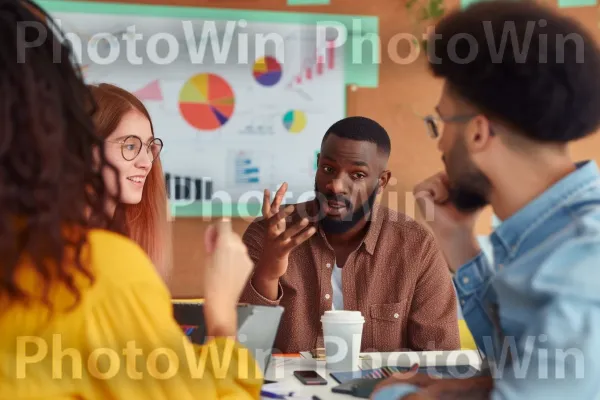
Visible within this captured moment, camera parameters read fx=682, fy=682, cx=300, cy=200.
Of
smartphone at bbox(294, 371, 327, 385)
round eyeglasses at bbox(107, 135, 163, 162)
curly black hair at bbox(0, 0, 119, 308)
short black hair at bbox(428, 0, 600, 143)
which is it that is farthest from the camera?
round eyeglasses at bbox(107, 135, 163, 162)

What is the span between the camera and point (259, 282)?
5.41 feet

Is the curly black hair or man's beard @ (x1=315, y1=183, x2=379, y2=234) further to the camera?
man's beard @ (x1=315, y1=183, x2=379, y2=234)

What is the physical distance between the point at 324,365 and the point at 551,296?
65 centimetres

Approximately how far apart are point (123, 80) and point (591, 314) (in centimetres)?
212

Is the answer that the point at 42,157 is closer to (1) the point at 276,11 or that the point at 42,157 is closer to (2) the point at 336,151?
(2) the point at 336,151

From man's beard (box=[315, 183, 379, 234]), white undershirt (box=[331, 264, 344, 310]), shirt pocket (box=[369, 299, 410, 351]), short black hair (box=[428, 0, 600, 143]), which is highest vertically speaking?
short black hair (box=[428, 0, 600, 143])

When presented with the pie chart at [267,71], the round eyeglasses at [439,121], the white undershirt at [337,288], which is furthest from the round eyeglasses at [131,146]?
the pie chart at [267,71]

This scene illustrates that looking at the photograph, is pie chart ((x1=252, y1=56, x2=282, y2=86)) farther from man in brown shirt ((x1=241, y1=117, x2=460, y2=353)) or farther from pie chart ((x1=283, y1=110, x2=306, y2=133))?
man in brown shirt ((x1=241, y1=117, x2=460, y2=353))

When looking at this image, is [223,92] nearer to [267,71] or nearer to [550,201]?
[267,71]

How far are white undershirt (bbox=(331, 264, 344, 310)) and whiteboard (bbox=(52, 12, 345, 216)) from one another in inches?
33.0

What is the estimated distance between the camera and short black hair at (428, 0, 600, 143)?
2.89ft

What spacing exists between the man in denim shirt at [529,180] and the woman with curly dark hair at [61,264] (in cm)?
41

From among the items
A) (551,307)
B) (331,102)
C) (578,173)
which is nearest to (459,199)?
(578,173)

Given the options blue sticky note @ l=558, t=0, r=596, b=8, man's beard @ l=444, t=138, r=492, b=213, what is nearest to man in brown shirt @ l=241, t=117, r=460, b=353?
man's beard @ l=444, t=138, r=492, b=213
